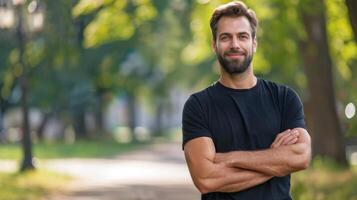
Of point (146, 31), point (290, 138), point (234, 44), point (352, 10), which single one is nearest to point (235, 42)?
point (234, 44)

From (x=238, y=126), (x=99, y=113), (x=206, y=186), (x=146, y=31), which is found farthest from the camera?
(x=99, y=113)

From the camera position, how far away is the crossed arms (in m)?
4.75

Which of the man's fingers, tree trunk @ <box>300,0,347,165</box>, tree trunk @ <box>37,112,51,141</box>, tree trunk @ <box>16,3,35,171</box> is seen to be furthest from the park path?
tree trunk @ <box>37,112,51,141</box>

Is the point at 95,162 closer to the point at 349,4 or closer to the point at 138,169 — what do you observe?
the point at 138,169

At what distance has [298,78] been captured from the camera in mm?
40219

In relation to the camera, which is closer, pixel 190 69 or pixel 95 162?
pixel 95 162

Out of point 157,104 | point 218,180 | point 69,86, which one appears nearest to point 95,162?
point 69,86

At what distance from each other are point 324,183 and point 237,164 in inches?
668

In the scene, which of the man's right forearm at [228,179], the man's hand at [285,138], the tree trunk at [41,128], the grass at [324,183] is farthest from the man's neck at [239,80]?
the tree trunk at [41,128]

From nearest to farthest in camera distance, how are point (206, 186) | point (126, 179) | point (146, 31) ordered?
point (206, 186) < point (126, 179) < point (146, 31)

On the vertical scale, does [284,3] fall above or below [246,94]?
above

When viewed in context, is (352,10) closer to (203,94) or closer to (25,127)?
(203,94)

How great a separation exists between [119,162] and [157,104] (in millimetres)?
39262

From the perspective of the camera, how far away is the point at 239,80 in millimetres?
4793
